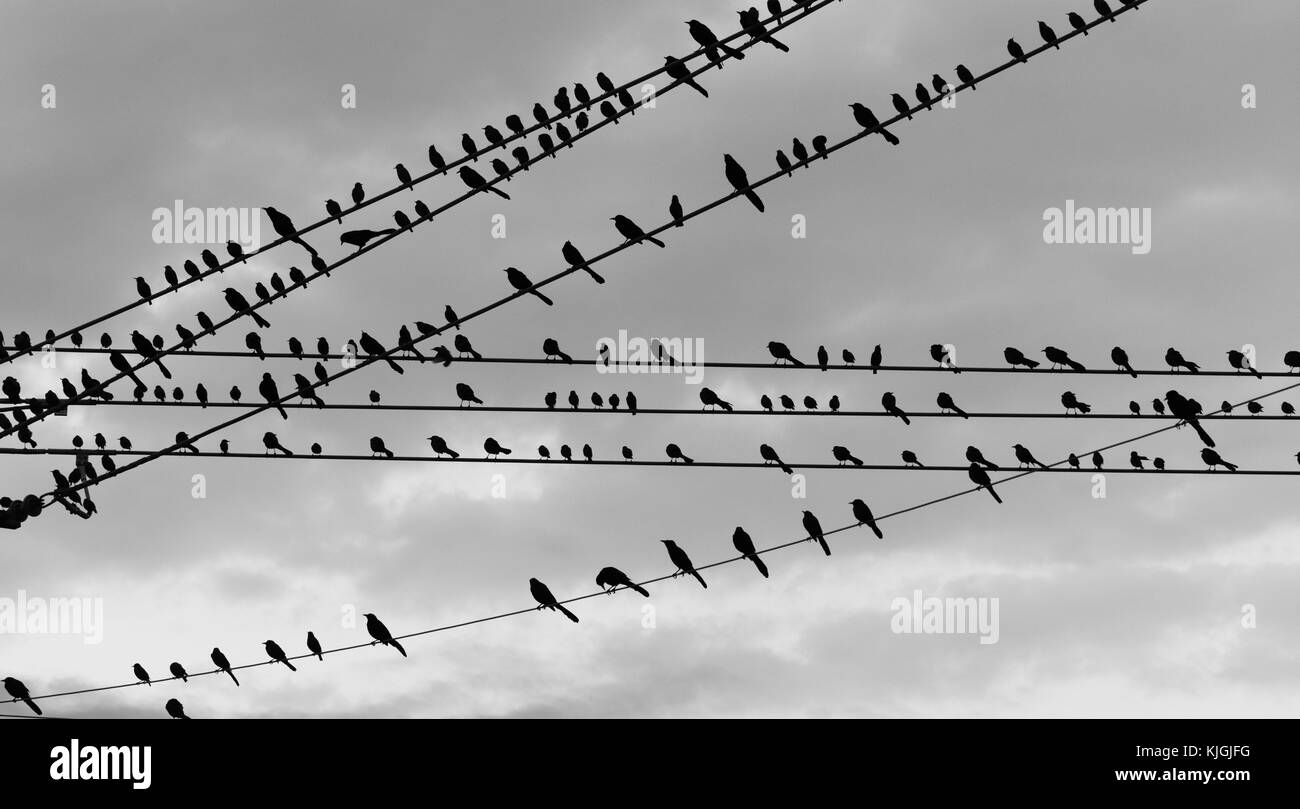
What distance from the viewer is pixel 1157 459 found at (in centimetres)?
2519

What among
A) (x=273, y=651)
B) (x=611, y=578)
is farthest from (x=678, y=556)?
(x=273, y=651)

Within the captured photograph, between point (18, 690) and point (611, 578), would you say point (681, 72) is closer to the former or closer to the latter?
point (611, 578)

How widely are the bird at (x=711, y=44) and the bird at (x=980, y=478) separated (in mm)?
5088

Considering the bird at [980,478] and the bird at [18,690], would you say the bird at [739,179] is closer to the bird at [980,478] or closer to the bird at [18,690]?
the bird at [980,478]

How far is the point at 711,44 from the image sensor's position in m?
11.1

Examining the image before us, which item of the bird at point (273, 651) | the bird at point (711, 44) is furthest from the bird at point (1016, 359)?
the bird at point (273, 651)

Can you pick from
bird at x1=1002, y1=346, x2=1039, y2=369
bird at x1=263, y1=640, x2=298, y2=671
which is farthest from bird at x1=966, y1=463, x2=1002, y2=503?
bird at x1=263, y1=640, x2=298, y2=671

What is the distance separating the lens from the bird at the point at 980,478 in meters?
15.8

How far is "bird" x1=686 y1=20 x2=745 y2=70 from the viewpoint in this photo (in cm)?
1091
